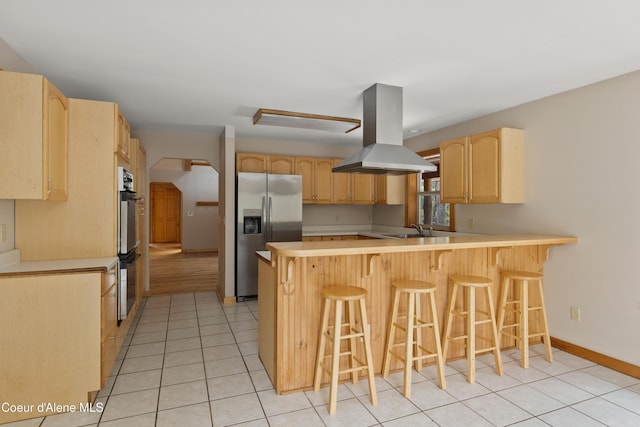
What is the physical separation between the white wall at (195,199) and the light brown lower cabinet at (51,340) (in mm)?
7997

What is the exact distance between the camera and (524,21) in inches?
80.4

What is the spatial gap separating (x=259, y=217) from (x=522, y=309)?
3270 millimetres

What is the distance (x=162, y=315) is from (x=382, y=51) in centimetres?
371

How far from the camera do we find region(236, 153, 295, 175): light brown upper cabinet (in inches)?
201

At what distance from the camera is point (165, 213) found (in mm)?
11672

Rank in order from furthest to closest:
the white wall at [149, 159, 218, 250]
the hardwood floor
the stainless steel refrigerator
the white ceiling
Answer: the white wall at [149, 159, 218, 250], the hardwood floor, the stainless steel refrigerator, the white ceiling

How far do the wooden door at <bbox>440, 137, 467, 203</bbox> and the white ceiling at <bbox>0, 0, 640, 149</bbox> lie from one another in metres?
0.51

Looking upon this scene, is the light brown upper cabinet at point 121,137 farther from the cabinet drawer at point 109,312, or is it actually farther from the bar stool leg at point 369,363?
the bar stool leg at point 369,363

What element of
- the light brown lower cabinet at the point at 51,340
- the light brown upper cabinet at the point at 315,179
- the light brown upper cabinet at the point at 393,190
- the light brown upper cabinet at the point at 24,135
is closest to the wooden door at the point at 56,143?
the light brown upper cabinet at the point at 24,135

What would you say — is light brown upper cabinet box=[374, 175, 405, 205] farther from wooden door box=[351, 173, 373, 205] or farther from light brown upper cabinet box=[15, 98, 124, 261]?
light brown upper cabinet box=[15, 98, 124, 261]

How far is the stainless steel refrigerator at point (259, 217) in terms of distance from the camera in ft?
15.8

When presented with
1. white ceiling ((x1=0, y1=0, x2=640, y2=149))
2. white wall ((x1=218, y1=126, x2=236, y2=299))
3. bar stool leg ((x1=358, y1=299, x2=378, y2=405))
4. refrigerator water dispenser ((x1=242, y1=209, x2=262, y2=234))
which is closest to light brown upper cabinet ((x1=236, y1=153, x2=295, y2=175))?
white wall ((x1=218, y1=126, x2=236, y2=299))

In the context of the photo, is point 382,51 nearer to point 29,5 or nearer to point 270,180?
point 29,5

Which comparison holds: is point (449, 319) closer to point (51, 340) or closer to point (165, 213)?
point (51, 340)
